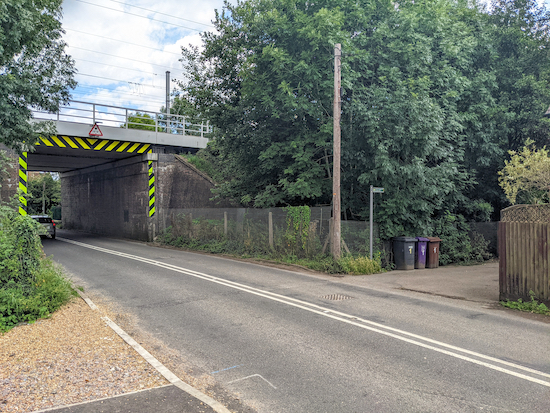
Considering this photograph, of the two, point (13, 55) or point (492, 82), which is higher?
point (492, 82)

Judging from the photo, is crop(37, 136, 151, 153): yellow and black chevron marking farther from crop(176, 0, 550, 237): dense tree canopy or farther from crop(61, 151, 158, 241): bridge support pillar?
crop(176, 0, 550, 237): dense tree canopy

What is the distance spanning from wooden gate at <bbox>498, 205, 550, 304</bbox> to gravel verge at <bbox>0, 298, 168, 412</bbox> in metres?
7.61

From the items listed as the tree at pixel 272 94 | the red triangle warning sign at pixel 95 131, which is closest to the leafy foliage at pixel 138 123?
the red triangle warning sign at pixel 95 131

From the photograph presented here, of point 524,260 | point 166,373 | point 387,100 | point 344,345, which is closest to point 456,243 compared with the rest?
point 387,100

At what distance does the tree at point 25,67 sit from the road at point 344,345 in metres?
4.38

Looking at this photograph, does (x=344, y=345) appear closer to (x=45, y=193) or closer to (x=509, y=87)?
(x=509, y=87)

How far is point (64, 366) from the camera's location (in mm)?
5129

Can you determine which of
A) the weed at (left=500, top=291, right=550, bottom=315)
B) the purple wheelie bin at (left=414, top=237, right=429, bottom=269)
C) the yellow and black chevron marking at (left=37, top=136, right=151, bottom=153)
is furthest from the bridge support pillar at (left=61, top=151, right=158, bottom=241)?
the weed at (left=500, top=291, right=550, bottom=315)

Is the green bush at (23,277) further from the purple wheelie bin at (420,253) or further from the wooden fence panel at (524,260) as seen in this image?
the purple wheelie bin at (420,253)

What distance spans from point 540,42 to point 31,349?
Answer: 2121 centimetres

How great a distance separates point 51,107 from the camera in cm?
1225

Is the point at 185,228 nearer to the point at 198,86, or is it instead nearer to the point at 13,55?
the point at 198,86

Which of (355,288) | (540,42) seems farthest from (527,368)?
(540,42)

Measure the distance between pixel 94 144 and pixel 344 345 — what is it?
20654 mm
